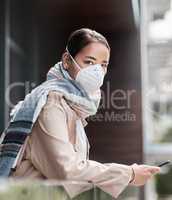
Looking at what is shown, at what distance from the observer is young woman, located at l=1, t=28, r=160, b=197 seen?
6.02 feet

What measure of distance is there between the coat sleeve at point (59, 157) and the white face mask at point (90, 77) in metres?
0.14

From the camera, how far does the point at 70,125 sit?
1.91 meters

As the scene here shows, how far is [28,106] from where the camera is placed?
75.9 inches

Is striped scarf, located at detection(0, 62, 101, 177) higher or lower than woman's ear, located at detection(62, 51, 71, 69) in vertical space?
lower

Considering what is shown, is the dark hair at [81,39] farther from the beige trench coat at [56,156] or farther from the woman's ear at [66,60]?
the beige trench coat at [56,156]

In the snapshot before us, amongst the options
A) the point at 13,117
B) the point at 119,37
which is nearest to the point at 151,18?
the point at 119,37

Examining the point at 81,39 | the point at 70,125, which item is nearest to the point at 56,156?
the point at 70,125

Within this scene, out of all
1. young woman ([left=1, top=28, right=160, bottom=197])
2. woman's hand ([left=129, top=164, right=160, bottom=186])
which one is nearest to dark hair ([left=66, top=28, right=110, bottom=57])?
young woman ([left=1, top=28, right=160, bottom=197])

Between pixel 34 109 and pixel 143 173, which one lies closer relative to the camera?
pixel 34 109

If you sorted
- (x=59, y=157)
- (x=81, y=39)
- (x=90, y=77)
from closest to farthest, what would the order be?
(x=59, y=157)
(x=90, y=77)
(x=81, y=39)

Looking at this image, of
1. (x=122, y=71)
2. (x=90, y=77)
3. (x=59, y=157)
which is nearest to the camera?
(x=59, y=157)

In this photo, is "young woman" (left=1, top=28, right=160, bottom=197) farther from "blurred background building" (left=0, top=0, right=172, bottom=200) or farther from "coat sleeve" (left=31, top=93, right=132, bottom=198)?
"blurred background building" (left=0, top=0, right=172, bottom=200)

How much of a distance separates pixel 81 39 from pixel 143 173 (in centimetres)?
55

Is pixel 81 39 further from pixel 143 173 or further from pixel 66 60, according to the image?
pixel 143 173
